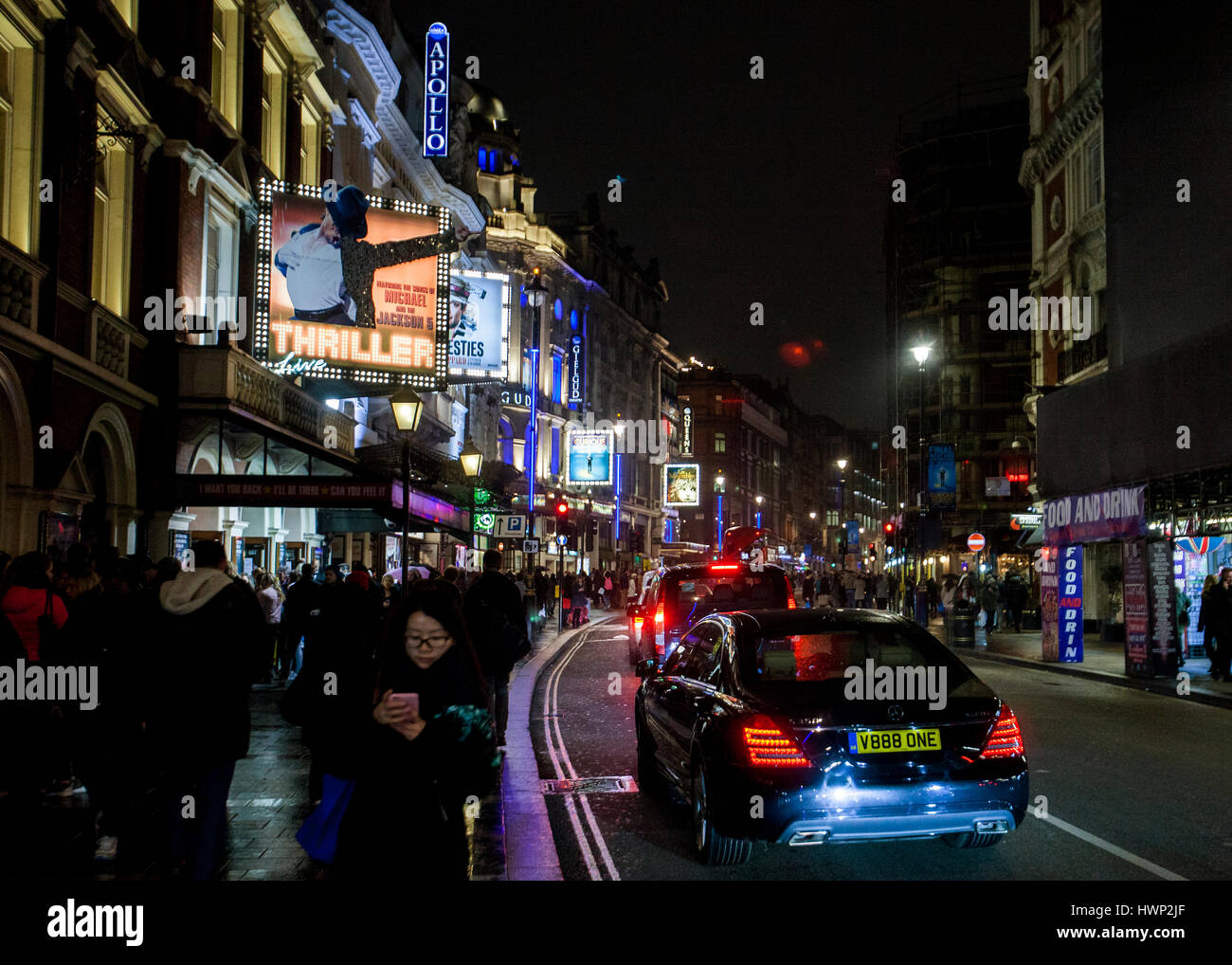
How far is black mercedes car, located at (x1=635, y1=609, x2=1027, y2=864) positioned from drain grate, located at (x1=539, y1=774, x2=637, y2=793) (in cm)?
249

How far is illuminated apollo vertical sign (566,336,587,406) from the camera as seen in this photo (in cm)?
6831

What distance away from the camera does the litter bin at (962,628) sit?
30.2 meters

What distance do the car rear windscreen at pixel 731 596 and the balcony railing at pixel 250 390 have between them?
25.5ft

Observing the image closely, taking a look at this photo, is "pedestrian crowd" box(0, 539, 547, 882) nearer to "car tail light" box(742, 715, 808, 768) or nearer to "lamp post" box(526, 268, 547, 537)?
"car tail light" box(742, 715, 808, 768)

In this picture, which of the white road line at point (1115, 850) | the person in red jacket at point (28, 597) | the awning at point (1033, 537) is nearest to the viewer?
the white road line at point (1115, 850)

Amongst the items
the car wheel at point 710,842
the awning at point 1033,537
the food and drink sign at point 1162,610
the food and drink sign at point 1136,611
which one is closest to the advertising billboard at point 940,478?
the awning at point 1033,537

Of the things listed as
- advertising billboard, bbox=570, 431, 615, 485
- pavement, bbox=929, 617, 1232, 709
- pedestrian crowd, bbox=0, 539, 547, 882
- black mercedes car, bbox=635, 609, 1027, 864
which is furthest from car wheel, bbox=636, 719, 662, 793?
advertising billboard, bbox=570, 431, 615, 485

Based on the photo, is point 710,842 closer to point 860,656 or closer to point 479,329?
point 860,656

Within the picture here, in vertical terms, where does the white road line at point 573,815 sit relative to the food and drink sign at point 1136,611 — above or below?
below

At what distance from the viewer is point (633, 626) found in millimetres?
22812

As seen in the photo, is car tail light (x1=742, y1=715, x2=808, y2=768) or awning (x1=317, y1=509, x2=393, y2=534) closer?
car tail light (x1=742, y1=715, x2=808, y2=768)

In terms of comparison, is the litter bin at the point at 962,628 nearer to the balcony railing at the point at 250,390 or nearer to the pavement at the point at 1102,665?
the pavement at the point at 1102,665

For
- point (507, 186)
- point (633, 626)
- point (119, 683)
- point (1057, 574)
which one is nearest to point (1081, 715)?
point (633, 626)
